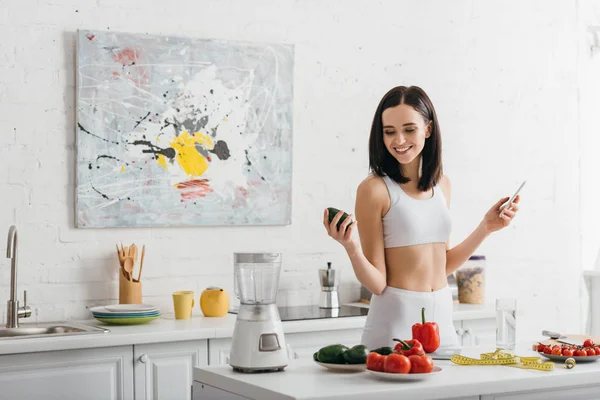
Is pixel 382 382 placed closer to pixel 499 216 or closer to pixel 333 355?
pixel 333 355

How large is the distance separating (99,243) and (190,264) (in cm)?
44

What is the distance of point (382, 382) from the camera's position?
2387 mm

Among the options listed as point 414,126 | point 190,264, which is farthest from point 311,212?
point 414,126

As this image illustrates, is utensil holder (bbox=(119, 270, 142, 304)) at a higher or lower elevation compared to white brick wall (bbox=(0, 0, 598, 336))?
lower

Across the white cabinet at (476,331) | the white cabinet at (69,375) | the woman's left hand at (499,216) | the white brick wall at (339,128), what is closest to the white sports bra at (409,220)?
the woman's left hand at (499,216)

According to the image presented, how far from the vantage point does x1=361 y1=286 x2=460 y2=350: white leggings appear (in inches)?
117

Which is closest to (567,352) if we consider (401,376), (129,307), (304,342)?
(401,376)

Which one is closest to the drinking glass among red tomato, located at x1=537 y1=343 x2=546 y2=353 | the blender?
red tomato, located at x1=537 y1=343 x2=546 y2=353

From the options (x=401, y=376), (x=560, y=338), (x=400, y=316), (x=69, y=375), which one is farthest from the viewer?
(x=69, y=375)

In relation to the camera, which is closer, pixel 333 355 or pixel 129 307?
pixel 333 355

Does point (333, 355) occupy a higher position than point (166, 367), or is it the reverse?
point (333, 355)

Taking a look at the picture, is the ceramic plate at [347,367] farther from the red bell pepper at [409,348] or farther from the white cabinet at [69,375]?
the white cabinet at [69,375]

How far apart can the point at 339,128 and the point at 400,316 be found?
177 cm

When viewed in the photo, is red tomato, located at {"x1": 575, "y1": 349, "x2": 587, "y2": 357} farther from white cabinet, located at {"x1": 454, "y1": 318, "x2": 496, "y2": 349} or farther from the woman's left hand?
white cabinet, located at {"x1": 454, "y1": 318, "x2": 496, "y2": 349}
